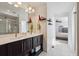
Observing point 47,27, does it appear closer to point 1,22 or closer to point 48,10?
point 48,10

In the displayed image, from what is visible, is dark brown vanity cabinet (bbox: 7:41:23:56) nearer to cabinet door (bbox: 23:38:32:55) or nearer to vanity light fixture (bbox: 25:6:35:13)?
cabinet door (bbox: 23:38:32:55)

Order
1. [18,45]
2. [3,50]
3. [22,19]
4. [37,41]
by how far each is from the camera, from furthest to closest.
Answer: [37,41]
[22,19]
[18,45]
[3,50]

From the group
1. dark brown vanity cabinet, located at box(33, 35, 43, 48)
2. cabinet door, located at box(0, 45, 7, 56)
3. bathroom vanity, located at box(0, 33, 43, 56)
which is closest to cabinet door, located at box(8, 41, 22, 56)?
bathroom vanity, located at box(0, 33, 43, 56)

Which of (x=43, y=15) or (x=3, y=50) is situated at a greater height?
(x=43, y=15)

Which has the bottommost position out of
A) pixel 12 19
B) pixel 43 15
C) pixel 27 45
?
pixel 27 45

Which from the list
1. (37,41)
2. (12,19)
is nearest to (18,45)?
(12,19)

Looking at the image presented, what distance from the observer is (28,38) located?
3.45 metres

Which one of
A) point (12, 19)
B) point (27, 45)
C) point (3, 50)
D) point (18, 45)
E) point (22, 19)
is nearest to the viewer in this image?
point (3, 50)

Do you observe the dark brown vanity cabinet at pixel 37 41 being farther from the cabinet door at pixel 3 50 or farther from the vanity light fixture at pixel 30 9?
the cabinet door at pixel 3 50

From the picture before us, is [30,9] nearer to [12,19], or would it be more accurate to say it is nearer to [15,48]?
[12,19]

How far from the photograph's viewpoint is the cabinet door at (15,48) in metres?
2.41

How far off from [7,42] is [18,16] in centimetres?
141

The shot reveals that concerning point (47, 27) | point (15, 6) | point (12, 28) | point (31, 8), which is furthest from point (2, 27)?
Result: point (47, 27)

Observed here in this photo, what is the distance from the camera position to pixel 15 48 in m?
2.63
